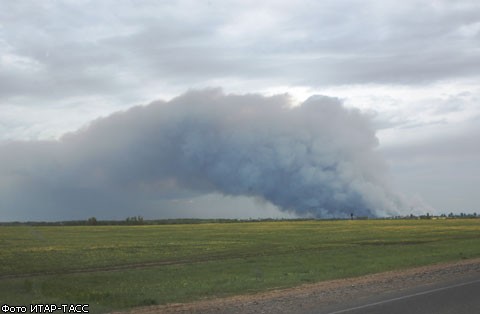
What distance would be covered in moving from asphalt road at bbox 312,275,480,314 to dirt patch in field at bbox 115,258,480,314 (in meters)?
0.81

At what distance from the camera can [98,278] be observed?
25734mm

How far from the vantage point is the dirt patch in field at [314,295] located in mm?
14625

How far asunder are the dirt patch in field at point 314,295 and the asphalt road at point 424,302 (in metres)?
0.81

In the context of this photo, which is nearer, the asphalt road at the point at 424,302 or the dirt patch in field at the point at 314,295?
the asphalt road at the point at 424,302

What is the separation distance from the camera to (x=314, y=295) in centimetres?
1689

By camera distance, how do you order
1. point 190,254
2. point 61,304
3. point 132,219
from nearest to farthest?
Result: 1. point 61,304
2. point 190,254
3. point 132,219

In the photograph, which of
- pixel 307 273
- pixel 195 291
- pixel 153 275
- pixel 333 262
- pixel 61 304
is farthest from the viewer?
pixel 333 262

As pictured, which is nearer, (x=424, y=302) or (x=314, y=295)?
(x=424, y=302)

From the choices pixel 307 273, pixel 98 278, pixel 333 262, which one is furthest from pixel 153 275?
pixel 333 262

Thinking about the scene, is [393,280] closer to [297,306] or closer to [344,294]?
[344,294]

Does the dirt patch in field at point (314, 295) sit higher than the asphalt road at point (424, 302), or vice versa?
the asphalt road at point (424, 302)

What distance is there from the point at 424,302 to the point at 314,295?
11.1 ft

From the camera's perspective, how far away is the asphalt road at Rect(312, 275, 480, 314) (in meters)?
13.1

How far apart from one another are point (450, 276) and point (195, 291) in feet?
29.5
